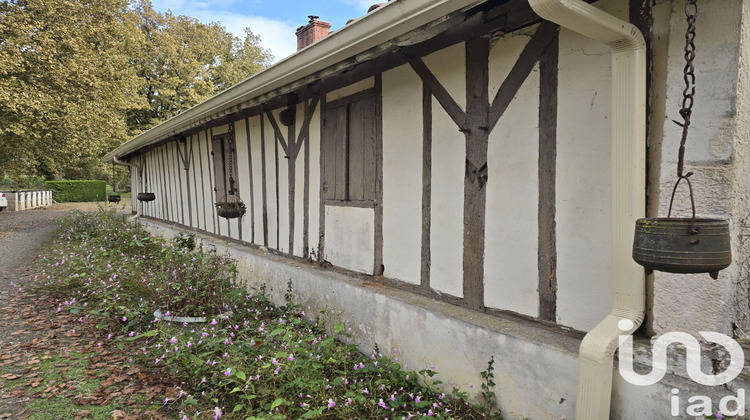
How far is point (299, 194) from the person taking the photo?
5.10 meters

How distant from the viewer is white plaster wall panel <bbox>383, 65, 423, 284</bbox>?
11.3 ft

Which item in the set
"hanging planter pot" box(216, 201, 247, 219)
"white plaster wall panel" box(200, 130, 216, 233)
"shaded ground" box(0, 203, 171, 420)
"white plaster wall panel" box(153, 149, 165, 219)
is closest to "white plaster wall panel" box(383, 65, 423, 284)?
"shaded ground" box(0, 203, 171, 420)

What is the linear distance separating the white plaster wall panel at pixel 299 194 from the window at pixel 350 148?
1.69 feet

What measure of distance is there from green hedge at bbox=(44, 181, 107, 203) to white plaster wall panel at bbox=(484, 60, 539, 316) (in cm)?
3039

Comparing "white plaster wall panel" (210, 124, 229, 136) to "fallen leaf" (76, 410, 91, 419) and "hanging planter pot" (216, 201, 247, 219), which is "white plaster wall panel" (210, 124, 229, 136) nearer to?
"hanging planter pot" (216, 201, 247, 219)

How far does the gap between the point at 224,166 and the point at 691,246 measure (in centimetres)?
686

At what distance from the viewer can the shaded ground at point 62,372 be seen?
281 centimetres

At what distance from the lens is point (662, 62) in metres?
2.05

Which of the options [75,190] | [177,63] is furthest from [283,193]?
[75,190]

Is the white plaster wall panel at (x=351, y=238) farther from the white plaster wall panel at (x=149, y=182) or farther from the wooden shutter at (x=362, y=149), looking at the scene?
the white plaster wall panel at (x=149, y=182)

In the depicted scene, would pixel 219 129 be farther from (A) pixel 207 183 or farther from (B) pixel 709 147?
(B) pixel 709 147

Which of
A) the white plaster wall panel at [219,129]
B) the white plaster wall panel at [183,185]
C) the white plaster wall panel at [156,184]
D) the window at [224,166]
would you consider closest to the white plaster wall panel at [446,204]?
the window at [224,166]

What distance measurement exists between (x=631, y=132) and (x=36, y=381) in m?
4.42

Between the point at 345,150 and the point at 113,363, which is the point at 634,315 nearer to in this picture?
the point at 345,150
